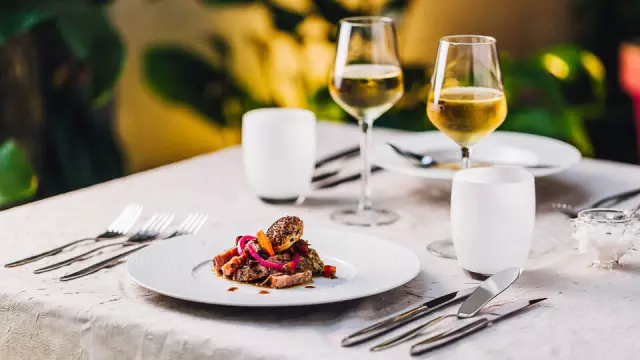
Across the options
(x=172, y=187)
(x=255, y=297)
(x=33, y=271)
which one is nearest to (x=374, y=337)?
(x=255, y=297)

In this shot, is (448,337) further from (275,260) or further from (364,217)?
(364,217)

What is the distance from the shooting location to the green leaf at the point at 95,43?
240 centimetres

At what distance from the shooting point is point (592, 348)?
800 mm

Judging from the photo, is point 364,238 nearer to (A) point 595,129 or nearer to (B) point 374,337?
(B) point 374,337

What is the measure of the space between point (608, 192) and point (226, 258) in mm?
652

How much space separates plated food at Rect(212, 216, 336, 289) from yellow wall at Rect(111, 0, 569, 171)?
2471 mm

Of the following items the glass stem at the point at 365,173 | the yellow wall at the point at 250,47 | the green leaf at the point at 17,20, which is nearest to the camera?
the glass stem at the point at 365,173

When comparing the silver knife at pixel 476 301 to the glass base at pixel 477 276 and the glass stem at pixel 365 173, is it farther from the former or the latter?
the glass stem at pixel 365 173

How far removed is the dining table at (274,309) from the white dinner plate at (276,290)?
2 cm

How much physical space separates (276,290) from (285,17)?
86.3 inches

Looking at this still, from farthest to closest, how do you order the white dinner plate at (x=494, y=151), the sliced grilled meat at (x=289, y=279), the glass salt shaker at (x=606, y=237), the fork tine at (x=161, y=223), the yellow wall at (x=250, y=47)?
the yellow wall at (x=250, y=47) → the white dinner plate at (x=494, y=151) → the fork tine at (x=161, y=223) → the glass salt shaker at (x=606, y=237) → the sliced grilled meat at (x=289, y=279)

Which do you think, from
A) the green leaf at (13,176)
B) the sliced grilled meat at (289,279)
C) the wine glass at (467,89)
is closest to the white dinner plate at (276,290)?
the sliced grilled meat at (289,279)

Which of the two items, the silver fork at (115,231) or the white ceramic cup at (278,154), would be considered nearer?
the silver fork at (115,231)

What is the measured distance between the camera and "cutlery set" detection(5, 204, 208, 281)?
1.02m
